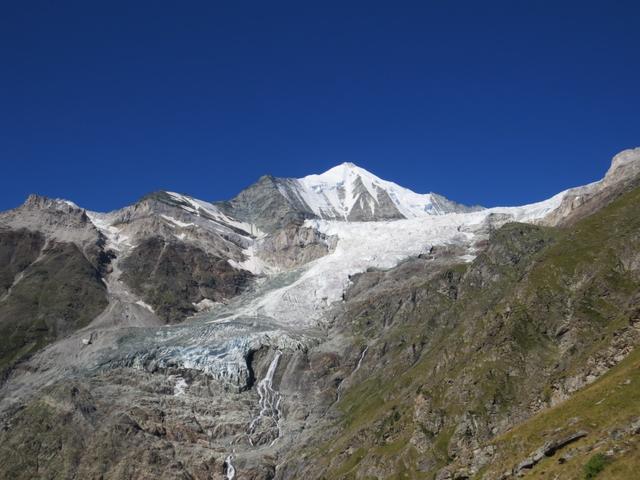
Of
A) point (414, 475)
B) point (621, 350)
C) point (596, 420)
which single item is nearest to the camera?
point (596, 420)

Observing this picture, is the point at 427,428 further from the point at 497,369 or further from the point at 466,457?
the point at 466,457

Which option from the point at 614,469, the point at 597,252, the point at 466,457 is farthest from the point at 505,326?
the point at 614,469

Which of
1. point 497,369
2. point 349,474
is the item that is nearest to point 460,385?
point 497,369

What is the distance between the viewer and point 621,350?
5625 inches

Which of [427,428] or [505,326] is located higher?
[505,326]

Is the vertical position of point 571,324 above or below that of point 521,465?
above

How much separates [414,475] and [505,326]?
50518 millimetres

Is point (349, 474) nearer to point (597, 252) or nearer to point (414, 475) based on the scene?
point (414, 475)

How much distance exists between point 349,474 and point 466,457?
214 feet

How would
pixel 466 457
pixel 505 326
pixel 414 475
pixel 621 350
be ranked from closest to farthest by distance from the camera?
pixel 466 457
pixel 621 350
pixel 414 475
pixel 505 326

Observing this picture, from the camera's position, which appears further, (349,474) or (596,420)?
(349,474)

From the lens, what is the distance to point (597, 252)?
198875 millimetres

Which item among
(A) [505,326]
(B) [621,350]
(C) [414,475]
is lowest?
(C) [414,475]

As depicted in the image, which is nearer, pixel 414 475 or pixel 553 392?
pixel 553 392
